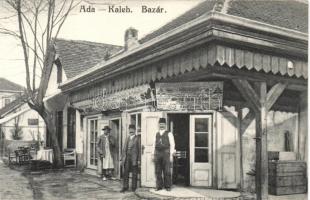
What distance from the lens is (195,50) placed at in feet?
21.6

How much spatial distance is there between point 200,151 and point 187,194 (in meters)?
1.29

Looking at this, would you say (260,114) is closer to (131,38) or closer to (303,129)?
(303,129)

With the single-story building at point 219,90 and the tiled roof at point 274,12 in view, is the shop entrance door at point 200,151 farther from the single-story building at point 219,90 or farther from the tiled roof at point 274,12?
the tiled roof at point 274,12

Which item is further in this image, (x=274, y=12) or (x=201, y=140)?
(x=201, y=140)

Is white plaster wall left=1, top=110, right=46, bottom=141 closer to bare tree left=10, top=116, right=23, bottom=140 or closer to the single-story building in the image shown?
bare tree left=10, top=116, right=23, bottom=140

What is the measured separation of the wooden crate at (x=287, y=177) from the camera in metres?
8.08

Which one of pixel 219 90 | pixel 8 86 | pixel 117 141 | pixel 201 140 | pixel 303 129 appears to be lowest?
pixel 117 141

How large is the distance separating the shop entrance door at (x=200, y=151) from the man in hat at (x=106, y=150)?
2714 mm

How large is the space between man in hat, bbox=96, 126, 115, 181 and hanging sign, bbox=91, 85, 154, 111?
2.29 ft

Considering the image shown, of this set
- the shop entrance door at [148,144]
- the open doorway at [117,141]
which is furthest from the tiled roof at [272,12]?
the open doorway at [117,141]

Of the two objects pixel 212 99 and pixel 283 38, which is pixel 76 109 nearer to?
pixel 212 99

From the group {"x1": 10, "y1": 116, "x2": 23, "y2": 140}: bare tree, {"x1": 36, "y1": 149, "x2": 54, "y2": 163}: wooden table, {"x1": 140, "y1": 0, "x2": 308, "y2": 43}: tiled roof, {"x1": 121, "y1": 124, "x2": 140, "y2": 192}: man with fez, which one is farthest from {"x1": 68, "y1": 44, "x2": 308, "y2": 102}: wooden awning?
{"x1": 10, "y1": 116, "x2": 23, "y2": 140}: bare tree

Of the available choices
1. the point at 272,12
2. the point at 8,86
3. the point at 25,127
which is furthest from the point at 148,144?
the point at 8,86

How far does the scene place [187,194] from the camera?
788cm
